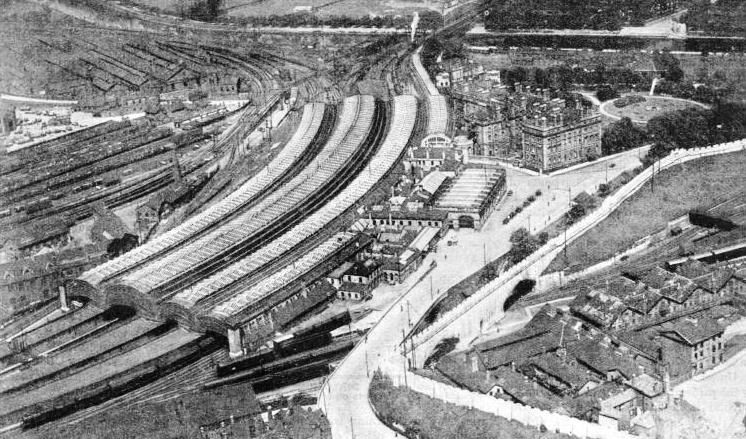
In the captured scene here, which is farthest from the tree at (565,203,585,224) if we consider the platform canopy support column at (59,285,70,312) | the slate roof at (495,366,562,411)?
the platform canopy support column at (59,285,70,312)

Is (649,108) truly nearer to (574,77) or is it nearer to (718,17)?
(574,77)

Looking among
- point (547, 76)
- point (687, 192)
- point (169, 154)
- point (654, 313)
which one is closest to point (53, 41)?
point (169, 154)

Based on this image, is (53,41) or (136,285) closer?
(136,285)

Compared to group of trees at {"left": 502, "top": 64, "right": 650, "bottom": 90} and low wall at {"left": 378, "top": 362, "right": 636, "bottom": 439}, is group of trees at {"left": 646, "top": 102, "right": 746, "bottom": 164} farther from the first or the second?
low wall at {"left": 378, "top": 362, "right": 636, "bottom": 439}

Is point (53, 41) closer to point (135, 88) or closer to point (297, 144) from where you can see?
point (135, 88)

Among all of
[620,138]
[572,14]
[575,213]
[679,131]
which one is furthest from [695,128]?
[572,14]

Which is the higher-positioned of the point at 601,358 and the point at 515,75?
the point at 515,75

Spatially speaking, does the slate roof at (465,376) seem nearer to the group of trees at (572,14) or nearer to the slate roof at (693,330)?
the slate roof at (693,330)
